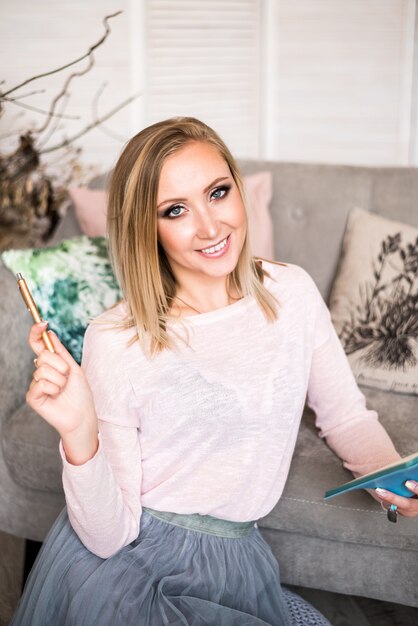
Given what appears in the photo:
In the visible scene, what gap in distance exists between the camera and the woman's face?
1.21 m

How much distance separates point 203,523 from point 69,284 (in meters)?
0.74

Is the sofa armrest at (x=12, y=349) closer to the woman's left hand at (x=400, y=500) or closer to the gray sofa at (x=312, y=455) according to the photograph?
the gray sofa at (x=312, y=455)

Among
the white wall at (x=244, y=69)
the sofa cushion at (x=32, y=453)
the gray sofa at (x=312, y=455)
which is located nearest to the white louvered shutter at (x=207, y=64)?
the white wall at (x=244, y=69)

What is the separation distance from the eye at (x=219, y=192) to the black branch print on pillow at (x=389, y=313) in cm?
70

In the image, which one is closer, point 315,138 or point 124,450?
point 124,450

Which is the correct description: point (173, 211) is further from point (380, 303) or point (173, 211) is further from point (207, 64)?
point (207, 64)

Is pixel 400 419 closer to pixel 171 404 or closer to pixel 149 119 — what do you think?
pixel 171 404

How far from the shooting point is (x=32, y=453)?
1.68 m

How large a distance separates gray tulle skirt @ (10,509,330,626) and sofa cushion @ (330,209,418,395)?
2.00 feet

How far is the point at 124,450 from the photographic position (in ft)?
3.93

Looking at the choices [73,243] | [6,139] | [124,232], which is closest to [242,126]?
[6,139]

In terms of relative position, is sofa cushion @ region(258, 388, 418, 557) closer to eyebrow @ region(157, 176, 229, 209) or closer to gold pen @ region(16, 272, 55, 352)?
eyebrow @ region(157, 176, 229, 209)

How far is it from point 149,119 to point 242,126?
0.42m

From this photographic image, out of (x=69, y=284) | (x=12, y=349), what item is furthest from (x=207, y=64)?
(x=12, y=349)
